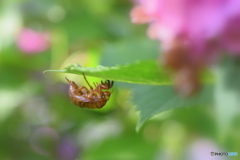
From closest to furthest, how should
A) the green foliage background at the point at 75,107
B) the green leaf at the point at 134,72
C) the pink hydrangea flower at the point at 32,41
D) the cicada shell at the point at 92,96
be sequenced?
the green leaf at the point at 134,72 → the cicada shell at the point at 92,96 → the green foliage background at the point at 75,107 → the pink hydrangea flower at the point at 32,41

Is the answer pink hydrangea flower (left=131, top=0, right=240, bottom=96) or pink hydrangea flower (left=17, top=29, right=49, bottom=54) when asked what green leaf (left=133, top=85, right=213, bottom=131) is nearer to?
pink hydrangea flower (left=131, top=0, right=240, bottom=96)

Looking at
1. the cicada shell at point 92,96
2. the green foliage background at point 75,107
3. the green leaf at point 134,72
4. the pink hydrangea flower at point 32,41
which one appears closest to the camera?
the green leaf at point 134,72

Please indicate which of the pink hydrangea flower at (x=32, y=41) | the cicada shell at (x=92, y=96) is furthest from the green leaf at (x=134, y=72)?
the pink hydrangea flower at (x=32, y=41)

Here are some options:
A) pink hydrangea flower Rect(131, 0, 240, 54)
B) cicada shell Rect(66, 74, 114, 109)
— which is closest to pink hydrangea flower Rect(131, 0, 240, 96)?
pink hydrangea flower Rect(131, 0, 240, 54)

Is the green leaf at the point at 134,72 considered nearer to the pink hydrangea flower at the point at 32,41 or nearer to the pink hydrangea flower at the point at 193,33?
the pink hydrangea flower at the point at 193,33

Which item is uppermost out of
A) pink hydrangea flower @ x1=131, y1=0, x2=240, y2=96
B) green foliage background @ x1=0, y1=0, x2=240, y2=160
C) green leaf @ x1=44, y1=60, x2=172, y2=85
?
green foliage background @ x1=0, y1=0, x2=240, y2=160
